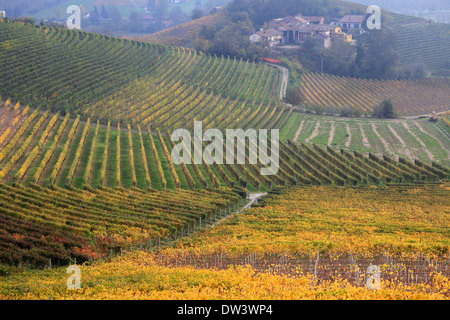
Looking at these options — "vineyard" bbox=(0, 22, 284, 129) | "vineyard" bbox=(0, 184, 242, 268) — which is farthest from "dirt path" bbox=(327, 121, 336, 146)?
"vineyard" bbox=(0, 184, 242, 268)

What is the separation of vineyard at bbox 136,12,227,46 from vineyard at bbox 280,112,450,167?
193 ft

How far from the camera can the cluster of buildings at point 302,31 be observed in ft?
431

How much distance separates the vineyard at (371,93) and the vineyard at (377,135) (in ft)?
21.9

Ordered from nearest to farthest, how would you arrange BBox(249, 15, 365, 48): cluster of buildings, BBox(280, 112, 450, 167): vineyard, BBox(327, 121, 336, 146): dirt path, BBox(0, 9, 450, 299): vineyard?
BBox(0, 9, 450, 299): vineyard < BBox(280, 112, 450, 167): vineyard < BBox(327, 121, 336, 146): dirt path < BBox(249, 15, 365, 48): cluster of buildings

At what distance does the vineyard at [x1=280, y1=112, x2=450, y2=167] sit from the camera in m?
69.4

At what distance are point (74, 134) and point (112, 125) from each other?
7.19 m

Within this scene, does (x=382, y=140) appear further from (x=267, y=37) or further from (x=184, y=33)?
(x=184, y=33)

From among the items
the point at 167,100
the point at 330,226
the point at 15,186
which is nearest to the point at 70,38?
the point at 167,100

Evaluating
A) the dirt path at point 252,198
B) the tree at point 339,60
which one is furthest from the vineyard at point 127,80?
the dirt path at point 252,198

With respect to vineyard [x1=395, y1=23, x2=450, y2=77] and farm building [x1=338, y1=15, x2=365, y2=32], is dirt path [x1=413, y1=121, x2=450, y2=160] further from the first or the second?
farm building [x1=338, y1=15, x2=365, y2=32]

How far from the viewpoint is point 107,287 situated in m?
24.8

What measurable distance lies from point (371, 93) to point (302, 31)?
118 ft

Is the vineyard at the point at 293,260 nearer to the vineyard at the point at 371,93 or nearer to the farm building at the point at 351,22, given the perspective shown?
the vineyard at the point at 371,93
